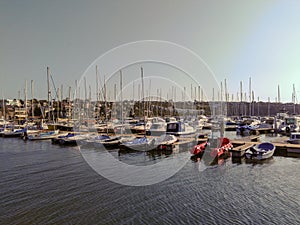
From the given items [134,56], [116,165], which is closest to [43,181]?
[116,165]

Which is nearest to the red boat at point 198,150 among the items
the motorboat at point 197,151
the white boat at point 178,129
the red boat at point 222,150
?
the motorboat at point 197,151

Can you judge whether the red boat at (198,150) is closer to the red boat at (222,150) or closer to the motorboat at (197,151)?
the motorboat at (197,151)

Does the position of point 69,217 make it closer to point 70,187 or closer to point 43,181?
point 70,187

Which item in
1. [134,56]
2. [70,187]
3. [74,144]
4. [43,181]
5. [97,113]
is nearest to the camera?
[134,56]

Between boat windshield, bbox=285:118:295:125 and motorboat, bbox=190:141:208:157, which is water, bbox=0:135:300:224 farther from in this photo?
boat windshield, bbox=285:118:295:125

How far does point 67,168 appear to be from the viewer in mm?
19594

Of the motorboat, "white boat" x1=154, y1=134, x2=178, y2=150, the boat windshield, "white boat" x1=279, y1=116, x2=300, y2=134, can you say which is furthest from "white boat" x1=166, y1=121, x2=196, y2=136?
the boat windshield

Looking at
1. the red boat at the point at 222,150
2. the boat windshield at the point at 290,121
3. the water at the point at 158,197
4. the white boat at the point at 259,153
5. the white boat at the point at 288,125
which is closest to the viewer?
the water at the point at 158,197

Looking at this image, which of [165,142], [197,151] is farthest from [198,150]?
[165,142]

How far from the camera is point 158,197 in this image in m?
13.0

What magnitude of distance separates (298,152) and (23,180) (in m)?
24.7

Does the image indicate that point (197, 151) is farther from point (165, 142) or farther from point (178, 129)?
point (178, 129)

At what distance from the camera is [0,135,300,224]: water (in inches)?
420

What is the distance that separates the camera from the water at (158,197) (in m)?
10.7
